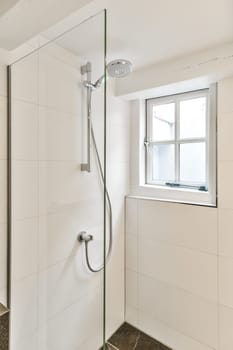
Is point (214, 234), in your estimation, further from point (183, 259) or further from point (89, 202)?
point (89, 202)

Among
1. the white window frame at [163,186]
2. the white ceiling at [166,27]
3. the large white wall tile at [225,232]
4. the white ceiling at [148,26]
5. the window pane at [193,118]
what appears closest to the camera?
the white ceiling at [148,26]

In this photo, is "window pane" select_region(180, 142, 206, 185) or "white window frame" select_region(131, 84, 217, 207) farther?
"window pane" select_region(180, 142, 206, 185)

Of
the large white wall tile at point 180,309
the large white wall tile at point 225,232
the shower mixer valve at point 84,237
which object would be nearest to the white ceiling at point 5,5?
the shower mixer valve at point 84,237

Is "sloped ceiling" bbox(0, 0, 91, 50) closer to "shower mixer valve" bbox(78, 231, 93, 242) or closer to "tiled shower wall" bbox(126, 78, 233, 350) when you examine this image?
"shower mixer valve" bbox(78, 231, 93, 242)

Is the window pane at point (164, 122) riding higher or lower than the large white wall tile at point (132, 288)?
higher

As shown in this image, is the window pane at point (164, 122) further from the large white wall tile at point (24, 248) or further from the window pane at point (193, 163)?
the large white wall tile at point (24, 248)

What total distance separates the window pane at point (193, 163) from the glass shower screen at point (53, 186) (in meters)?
0.84

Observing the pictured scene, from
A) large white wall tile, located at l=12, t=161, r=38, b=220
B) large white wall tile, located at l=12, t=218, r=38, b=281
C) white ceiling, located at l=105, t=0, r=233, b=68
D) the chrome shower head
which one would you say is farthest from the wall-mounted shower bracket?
large white wall tile, located at l=12, t=218, r=38, b=281

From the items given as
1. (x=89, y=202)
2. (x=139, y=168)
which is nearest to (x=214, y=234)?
(x=139, y=168)

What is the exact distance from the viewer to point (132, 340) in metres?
1.70

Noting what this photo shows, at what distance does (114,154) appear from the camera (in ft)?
5.70

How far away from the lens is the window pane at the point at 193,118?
1635 millimetres

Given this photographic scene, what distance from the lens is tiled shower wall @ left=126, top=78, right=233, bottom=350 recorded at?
1415mm

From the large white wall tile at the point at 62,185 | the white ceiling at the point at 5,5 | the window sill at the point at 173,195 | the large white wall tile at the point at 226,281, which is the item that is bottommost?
the large white wall tile at the point at 226,281
